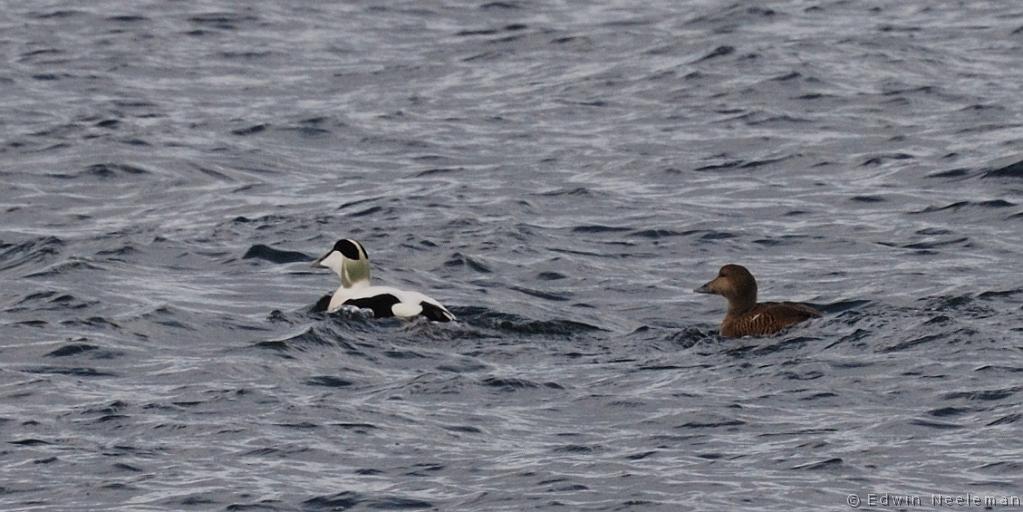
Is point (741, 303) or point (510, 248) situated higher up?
point (741, 303)

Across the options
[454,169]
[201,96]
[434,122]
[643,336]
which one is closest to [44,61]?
[201,96]

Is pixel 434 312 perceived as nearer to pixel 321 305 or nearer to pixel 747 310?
pixel 321 305

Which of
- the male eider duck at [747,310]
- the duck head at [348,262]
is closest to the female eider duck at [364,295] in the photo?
the duck head at [348,262]

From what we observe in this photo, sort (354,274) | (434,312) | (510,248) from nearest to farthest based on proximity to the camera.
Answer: (434,312)
(354,274)
(510,248)

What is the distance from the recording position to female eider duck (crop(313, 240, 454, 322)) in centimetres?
1429

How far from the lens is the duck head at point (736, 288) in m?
14.6

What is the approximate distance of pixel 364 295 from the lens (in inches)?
581

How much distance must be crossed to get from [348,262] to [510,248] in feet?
6.66

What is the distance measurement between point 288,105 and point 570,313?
29.1 ft

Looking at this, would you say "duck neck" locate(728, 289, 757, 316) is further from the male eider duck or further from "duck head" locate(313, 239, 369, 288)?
"duck head" locate(313, 239, 369, 288)

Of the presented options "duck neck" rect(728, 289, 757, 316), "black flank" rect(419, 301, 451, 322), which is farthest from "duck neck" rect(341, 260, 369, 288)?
"duck neck" rect(728, 289, 757, 316)

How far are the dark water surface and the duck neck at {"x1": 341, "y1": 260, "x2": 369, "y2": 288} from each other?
474mm

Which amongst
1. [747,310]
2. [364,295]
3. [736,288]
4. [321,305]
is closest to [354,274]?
[321,305]

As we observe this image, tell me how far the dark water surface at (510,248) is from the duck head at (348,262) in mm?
437
